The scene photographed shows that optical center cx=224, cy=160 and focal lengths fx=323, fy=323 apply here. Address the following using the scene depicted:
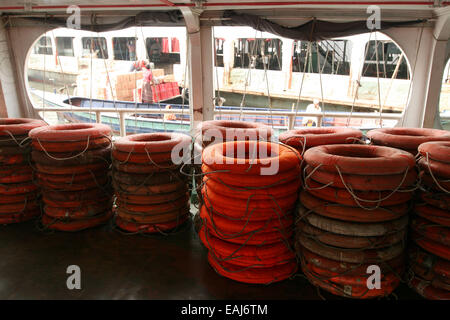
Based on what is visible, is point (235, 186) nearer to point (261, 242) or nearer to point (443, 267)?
point (261, 242)

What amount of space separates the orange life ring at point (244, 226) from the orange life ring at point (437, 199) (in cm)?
91

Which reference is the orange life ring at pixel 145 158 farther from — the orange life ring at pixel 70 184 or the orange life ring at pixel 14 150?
the orange life ring at pixel 14 150

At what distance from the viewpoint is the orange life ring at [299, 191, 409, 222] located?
2.04 m

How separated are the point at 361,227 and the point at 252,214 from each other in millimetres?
707

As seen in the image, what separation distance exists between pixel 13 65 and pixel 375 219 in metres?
5.80

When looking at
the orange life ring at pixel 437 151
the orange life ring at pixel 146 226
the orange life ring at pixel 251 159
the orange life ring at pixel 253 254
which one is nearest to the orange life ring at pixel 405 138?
the orange life ring at pixel 437 151

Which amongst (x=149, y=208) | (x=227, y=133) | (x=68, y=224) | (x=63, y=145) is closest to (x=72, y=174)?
(x=63, y=145)

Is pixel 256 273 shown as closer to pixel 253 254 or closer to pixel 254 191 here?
pixel 253 254

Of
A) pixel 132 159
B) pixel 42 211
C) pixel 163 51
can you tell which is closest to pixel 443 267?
pixel 132 159

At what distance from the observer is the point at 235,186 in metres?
2.25

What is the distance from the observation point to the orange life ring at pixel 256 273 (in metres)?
2.34

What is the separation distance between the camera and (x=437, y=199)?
2082mm

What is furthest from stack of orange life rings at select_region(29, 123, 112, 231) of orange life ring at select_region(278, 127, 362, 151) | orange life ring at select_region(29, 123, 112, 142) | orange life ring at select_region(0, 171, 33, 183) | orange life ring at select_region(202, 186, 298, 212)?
orange life ring at select_region(278, 127, 362, 151)
